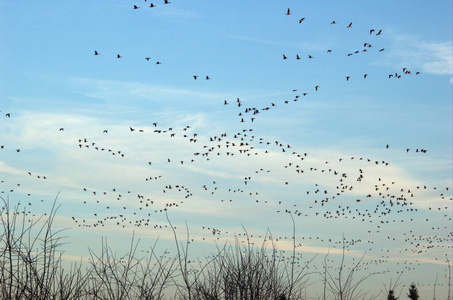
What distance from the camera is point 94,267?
1591 cm

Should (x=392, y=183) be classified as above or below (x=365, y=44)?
below

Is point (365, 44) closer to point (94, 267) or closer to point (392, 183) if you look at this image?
point (392, 183)

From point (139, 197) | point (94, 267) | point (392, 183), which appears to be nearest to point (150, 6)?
point (139, 197)

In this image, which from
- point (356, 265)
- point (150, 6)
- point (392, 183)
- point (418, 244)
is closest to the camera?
point (356, 265)

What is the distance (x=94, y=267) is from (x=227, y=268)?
A: 467cm

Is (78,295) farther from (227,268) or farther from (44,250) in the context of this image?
(227,268)

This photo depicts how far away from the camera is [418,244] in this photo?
5975 cm

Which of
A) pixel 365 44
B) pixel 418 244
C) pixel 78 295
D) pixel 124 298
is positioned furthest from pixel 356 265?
pixel 418 244

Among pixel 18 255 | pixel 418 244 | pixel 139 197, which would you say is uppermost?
pixel 139 197

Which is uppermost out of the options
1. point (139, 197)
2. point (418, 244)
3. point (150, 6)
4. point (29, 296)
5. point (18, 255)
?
point (150, 6)

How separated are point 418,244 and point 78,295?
51.1 meters

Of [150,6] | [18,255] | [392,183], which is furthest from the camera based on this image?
[392,183]

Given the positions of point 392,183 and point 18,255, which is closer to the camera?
point 18,255

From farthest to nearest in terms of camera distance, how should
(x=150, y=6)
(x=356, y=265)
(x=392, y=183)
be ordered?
(x=392, y=183) → (x=150, y=6) → (x=356, y=265)
